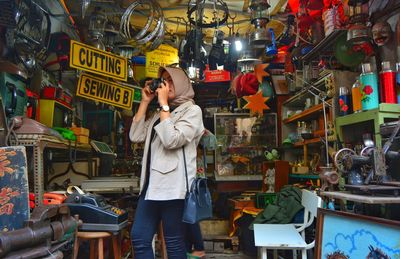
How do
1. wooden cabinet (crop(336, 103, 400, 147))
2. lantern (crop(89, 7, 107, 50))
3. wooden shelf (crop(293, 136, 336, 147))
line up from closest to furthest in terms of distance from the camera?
wooden cabinet (crop(336, 103, 400, 147)) → wooden shelf (crop(293, 136, 336, 147)) → lantern (crop(89, 7, 107, 50))

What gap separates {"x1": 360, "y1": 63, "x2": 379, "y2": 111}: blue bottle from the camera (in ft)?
7.59

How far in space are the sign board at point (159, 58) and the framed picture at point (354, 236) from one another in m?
2.46

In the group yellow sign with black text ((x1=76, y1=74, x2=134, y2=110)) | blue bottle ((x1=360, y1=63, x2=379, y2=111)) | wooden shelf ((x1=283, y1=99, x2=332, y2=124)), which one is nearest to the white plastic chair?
blue bottle ((x1=360, y1=63, x2=379, y2=111))

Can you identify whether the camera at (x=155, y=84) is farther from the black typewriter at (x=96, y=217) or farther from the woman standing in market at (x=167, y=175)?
the black typewriter at (x=96, y=217)

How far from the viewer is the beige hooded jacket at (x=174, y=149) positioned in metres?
2.06

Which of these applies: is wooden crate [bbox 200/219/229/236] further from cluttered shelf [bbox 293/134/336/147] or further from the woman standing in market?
the woman standing in market

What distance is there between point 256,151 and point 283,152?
0.43 meters

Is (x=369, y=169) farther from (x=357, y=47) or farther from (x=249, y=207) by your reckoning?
(x=249, y=207)

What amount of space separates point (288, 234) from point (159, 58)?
2270 mm

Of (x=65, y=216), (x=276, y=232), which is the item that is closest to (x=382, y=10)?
(x=276, y=232)

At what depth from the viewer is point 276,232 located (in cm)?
277

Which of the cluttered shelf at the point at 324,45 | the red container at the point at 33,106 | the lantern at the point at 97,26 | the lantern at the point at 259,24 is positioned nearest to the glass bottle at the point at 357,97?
the cluttered shelf at the point at 324,45

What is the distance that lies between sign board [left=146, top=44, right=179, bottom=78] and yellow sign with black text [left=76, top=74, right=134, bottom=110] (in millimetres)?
626

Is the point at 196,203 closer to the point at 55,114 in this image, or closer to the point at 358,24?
the point at 358,24
